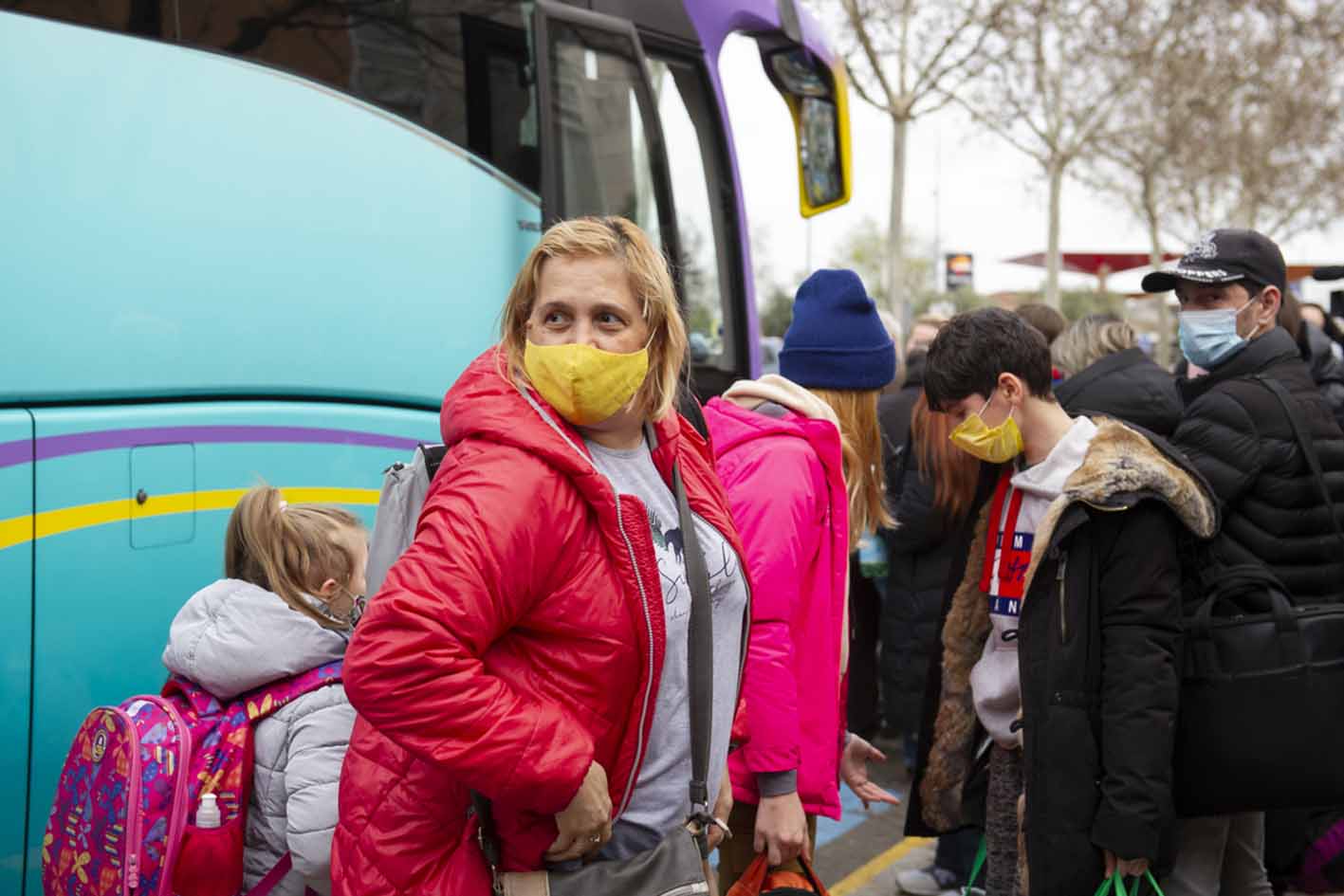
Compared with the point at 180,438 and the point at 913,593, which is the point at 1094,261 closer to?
the point at 913,593

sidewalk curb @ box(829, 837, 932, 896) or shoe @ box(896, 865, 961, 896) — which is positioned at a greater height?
shoe @ box(896, 865, 961, 896)

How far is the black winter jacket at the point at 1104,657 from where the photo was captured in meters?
2.98

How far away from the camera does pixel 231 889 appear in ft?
8.25

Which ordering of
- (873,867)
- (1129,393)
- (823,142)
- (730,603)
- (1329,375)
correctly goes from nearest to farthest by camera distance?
(730,603), (1129,393), (873,867), (823,142), (1329,375)

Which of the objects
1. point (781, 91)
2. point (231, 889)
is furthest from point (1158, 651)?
point (781, 91)

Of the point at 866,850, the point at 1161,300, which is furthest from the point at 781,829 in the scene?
the point at 1161,300

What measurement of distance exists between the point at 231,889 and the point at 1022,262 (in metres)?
43.3

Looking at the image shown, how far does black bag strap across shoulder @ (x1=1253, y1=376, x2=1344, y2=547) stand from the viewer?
11.0 feet

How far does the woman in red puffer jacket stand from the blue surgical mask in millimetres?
2233

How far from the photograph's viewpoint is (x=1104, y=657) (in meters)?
3.06

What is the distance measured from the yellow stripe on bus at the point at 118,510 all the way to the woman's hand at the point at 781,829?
1.56 m

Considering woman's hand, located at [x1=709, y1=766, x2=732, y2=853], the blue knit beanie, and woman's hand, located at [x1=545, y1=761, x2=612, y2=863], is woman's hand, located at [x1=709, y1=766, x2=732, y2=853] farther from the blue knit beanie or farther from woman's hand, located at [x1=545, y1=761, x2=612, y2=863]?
the blue knit beanie

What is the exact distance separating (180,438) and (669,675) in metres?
1.77

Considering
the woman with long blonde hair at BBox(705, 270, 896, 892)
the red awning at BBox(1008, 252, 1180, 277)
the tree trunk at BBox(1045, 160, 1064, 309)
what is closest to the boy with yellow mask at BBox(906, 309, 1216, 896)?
the woman with long blonde hair at BBox(705, 270, 896, 892)
